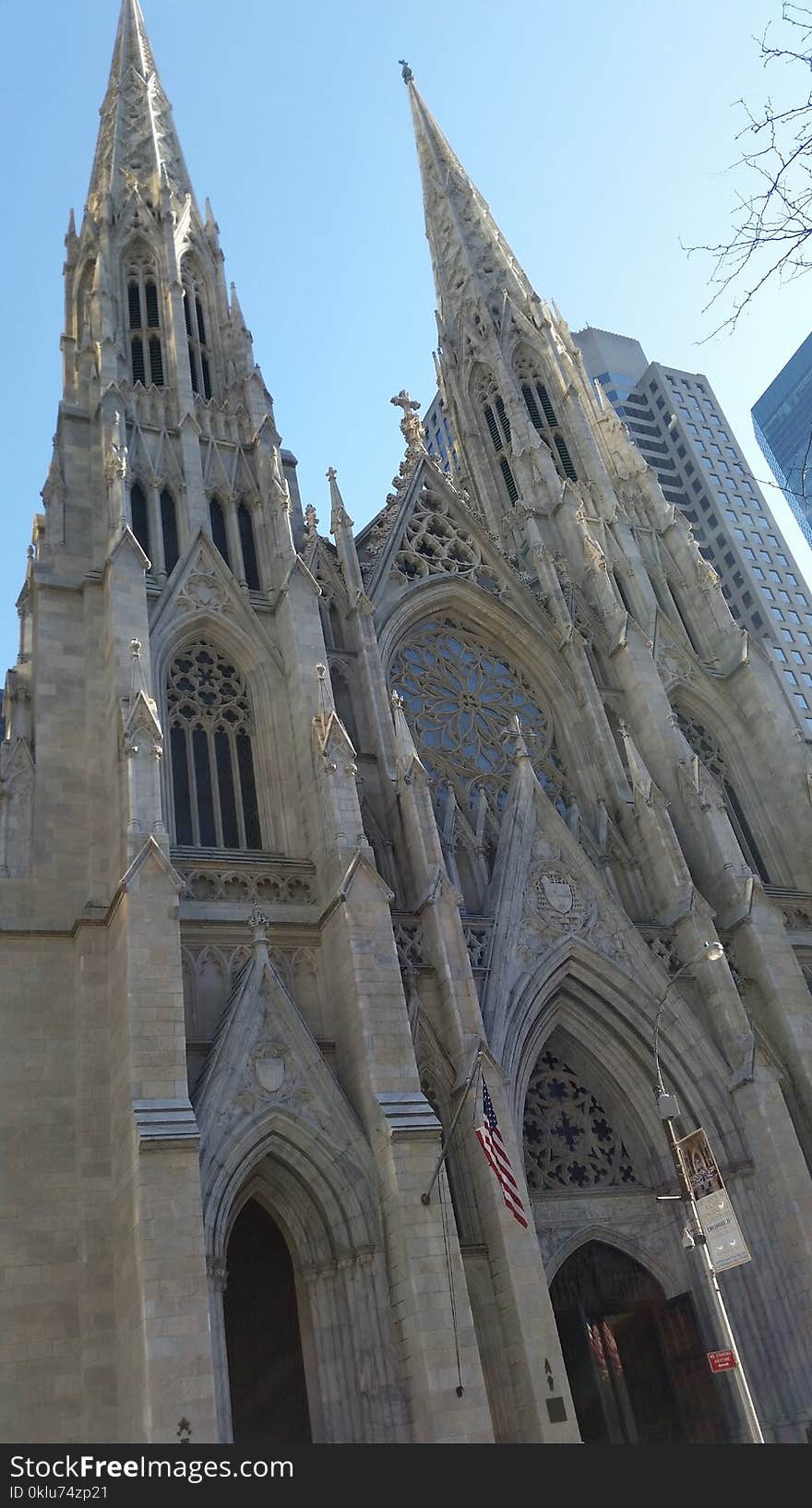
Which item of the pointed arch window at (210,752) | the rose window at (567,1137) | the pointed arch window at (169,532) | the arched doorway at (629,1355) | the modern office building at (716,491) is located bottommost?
the arched doorway at (629,1355)

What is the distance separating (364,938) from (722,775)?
14.2 m

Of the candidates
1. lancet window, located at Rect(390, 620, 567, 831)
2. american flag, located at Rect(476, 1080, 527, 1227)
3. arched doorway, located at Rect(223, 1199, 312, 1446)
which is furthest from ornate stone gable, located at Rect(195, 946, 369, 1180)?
lancet window, located at Rect(390, 620, 567, 831)

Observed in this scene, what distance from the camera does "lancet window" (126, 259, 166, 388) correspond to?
99.5 feet

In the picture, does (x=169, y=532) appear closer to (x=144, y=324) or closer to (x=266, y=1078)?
(x=144, y=324)

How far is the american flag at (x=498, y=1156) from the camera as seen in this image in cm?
1756

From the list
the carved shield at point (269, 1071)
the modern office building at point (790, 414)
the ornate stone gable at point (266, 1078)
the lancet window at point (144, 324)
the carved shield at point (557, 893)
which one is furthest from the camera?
the lancet window at point (144, 324)

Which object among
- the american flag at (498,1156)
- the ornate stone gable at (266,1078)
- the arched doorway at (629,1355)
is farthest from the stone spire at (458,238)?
the arched doorway at (629,1355)

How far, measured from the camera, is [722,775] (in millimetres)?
30297

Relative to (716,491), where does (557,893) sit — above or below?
below

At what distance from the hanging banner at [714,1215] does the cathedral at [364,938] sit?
41.3 inches

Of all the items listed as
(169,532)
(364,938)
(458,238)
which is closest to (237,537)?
(169,532)

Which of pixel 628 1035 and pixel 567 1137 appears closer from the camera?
pixel 567 1137

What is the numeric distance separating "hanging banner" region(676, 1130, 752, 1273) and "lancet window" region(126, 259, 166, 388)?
74.9 feet

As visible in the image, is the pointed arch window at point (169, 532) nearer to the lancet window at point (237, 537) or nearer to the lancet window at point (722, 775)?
the lancet window at point (237, 537)
